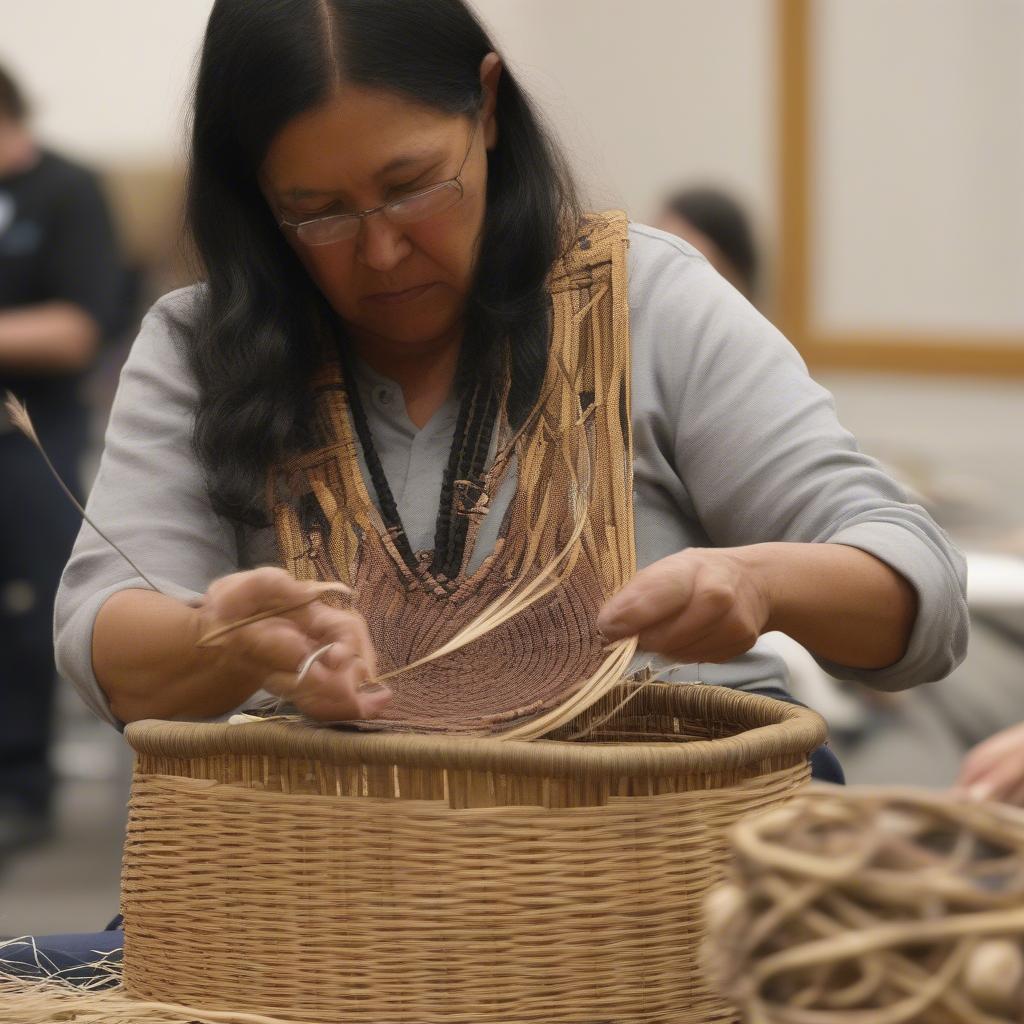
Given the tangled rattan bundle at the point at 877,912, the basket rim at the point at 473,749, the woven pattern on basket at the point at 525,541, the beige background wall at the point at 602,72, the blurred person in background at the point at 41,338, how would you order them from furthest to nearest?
the beige background wall at the point at 602,72
the blurred person in background at the point at 41,338
the woven pattern on basket at the point at 525,541
the basket rim at the point at 473,749
the tangled rattan bundle at the point at 877,912

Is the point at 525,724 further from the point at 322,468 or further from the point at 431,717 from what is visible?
the point at 322,468

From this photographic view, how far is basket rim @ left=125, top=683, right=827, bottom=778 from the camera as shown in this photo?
38.8 inches

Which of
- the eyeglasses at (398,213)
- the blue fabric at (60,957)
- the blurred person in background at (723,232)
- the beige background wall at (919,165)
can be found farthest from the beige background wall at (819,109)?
the blue fabric at (60,957)

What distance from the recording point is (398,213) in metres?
1.35

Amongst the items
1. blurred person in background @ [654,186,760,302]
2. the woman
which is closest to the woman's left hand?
the woman

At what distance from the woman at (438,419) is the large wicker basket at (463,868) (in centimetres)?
15

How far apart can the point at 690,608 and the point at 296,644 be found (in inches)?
9.8

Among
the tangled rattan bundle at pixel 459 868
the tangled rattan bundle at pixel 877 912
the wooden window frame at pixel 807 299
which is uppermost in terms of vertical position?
the tangled rattan bundle at pixel 877 912

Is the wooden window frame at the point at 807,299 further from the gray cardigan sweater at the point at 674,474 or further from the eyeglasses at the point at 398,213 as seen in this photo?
the eyeglasses at the point at 398,213

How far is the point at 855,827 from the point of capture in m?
0.72

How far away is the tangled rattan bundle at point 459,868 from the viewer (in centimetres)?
100

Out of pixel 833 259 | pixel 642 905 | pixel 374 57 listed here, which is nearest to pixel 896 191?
pixel 833 259

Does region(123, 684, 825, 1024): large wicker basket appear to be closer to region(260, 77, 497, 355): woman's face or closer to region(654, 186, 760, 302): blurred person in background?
region(260, 77, 497, 355): woman's face

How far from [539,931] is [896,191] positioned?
422cm
